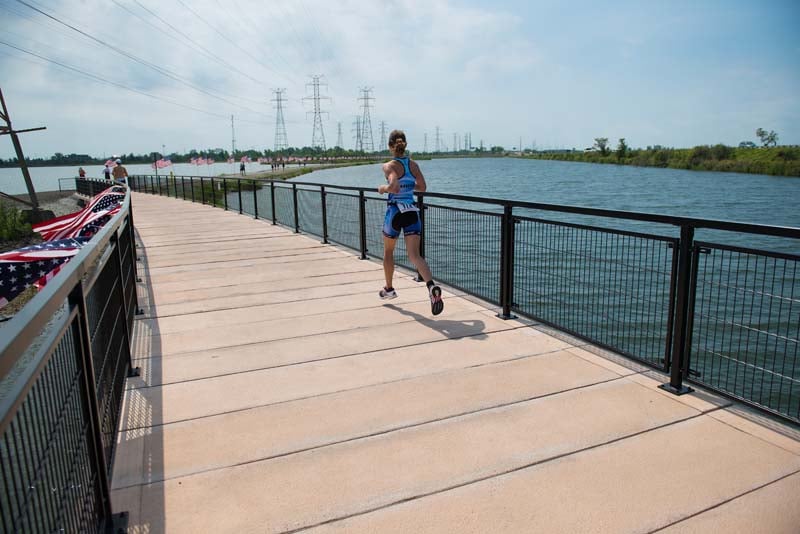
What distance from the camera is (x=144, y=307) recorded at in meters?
6.50

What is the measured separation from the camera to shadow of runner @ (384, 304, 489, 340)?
17.0ft

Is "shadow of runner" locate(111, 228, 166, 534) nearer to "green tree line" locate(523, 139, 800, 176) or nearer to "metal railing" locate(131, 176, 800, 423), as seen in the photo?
A: "metal railing" locate(131, 176, 800, 423)

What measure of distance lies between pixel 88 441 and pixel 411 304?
4062 mm

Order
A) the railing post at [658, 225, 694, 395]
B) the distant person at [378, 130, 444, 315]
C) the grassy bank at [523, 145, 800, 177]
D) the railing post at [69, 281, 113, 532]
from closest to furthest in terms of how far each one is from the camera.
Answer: the railing post at [69, 281, 113, 532]
the railing post at [658, 225, 694, 395]
the distant person at [378, 130, 444, 315]
the grassy bank at [523, 145, 800, 177]

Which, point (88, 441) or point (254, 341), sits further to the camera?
point (254, 341)

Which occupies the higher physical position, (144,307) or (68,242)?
(68,242)

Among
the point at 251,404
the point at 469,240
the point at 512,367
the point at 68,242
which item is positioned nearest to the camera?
the point at 251,404

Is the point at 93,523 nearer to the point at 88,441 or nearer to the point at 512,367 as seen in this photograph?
the point at 88,441

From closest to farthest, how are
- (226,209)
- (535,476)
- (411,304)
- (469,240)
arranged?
(535,476)
(411,304)
(469,240)
(226,209)

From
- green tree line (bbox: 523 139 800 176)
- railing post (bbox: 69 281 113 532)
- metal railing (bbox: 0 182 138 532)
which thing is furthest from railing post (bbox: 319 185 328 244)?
green tree line (bbox: 523 139 800 176)

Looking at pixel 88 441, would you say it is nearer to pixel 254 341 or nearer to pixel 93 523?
pixel 93 523

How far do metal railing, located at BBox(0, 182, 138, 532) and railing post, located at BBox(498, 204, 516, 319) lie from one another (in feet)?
11.3

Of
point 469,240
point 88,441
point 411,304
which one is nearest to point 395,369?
point 411,304

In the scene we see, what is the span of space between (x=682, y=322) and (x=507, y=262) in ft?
6.42
